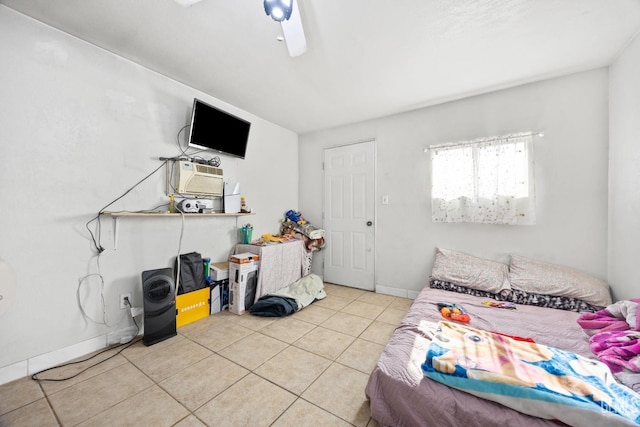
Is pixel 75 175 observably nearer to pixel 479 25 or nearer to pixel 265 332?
pixel 265 332

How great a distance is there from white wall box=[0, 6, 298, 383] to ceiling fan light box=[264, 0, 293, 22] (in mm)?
1745

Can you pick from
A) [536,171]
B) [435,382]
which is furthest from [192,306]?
[536,171]

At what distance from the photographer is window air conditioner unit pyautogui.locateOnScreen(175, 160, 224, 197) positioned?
2.46 meters

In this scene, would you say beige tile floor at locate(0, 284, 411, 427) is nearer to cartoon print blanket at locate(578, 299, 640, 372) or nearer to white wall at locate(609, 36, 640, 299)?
cartoon print blanket at locate(578, 299, 640, 372)

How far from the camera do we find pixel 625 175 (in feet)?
6.45

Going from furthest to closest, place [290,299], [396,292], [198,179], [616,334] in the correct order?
1. [396,292]
2. [290,299]
3. [198,179]
4. [616,334]

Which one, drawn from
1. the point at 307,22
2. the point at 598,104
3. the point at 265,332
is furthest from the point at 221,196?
the point at 598,104

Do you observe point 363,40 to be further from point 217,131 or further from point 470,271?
point 470,271

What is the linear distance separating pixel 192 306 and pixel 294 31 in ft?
8.61

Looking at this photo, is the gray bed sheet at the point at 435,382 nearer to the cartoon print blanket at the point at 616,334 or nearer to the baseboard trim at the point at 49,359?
the cartoon print blanket at the point at 616,334

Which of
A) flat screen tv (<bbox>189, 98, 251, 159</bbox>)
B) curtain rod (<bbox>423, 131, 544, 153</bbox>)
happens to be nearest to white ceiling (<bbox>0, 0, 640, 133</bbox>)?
flat screen tv (<bbox>189, 98, 251, 159</bbox>)

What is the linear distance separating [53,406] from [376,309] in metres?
2.70

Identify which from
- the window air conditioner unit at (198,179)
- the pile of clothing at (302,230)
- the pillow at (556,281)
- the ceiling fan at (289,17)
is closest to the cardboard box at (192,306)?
the window air conditioner unit at (198,179)

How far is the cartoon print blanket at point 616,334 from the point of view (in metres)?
1.28
